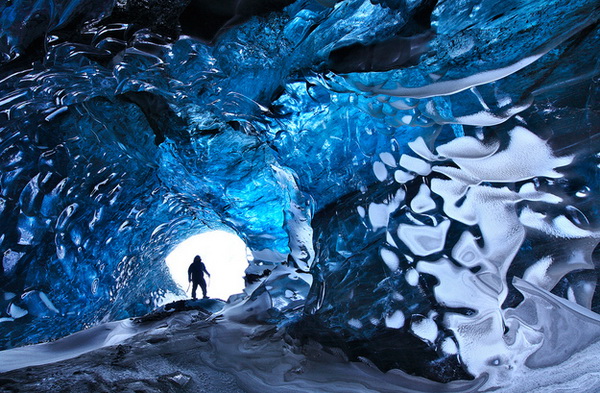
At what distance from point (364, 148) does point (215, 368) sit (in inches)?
40.8

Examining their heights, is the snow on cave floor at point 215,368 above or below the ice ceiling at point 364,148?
below

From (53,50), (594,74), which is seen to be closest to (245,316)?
(53,50)

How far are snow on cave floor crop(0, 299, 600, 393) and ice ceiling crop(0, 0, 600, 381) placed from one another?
6cm

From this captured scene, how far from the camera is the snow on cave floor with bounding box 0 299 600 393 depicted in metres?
1.03

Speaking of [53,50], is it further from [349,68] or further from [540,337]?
[540,337]

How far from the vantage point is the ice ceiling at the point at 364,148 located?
1.10 m

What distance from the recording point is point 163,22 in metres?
1.36

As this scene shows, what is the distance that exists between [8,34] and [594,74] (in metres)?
1.87

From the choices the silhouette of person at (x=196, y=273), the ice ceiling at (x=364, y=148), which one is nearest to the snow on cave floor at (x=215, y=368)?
the ice ceiling at (x=364, y=148)

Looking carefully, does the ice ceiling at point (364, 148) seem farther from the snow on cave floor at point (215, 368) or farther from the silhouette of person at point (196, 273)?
the silhouette of person at point (196, 273)

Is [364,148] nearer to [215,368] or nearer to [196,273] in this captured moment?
[215,368]

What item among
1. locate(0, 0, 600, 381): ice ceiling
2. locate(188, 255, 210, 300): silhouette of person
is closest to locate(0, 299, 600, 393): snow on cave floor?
locate(0, 0, 600, 381): ice ceiling

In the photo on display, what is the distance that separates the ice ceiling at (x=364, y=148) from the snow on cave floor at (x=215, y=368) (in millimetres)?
62

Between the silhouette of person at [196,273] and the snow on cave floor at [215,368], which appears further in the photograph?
the silhouette of person at [196,273]
